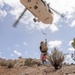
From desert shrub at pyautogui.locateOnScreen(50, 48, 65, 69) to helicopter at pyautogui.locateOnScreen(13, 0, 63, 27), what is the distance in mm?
3038

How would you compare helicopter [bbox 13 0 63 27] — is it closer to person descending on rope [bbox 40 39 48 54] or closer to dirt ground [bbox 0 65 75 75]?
person descending on rope [bbox 40 39 48 54]

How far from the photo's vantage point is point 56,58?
45.8 ft

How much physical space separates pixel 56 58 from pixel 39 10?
3.94 metres

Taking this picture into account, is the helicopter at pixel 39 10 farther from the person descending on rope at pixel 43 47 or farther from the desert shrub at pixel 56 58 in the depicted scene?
the desert shrub at pixel 56 58

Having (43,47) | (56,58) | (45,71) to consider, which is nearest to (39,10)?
(43,47)

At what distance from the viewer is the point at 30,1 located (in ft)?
48.9

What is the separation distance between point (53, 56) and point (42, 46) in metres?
2.58

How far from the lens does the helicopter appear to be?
15.1 meters

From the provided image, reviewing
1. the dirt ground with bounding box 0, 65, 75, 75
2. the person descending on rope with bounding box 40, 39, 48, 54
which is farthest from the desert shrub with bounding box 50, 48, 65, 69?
the person descending on rope with bounding box 40, 39, 48, 54

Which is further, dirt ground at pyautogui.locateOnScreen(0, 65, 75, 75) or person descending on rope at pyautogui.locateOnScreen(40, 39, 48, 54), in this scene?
person descending on rope at pyautogui.locateOnScreen(40, 39, 48, 54)

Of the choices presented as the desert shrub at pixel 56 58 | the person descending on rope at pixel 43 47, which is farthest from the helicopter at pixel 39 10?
the desert shrub at pixel 56 58

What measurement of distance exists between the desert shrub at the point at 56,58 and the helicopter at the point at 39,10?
3.04 metres

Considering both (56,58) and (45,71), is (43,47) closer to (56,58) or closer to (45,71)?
(56,58)

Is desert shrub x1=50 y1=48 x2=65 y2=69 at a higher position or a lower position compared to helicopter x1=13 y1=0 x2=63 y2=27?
lower
